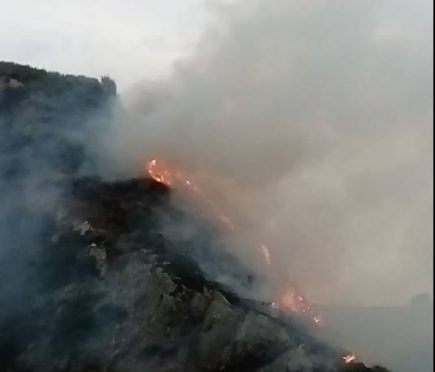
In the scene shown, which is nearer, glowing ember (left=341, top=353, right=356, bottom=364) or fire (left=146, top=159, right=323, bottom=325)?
glowing ember (left=341, top=353, right=356, bottom=364)

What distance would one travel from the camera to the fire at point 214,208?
108438 millimetres

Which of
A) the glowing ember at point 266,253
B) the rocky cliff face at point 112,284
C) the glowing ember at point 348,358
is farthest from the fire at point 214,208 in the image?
the glowing ember at point 348,358

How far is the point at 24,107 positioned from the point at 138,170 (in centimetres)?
1829

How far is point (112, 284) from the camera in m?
86.8

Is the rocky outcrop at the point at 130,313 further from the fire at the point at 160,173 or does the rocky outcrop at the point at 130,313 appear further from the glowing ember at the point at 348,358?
the fire at the point at 160,173

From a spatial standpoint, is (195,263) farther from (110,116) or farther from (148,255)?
(110,116)

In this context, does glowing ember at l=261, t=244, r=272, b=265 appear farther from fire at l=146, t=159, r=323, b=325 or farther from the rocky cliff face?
the rocky cliff face

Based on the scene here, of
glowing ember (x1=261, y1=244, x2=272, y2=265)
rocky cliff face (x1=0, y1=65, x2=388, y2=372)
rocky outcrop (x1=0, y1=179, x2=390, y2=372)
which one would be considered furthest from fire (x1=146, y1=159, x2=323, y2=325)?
rocky outcrop (x1=0, y1=179, x2=390, y2=372)

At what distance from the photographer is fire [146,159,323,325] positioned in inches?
4269

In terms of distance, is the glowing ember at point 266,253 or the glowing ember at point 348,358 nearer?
the glowing ember at point 348,358

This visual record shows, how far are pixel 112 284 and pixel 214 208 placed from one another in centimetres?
3280

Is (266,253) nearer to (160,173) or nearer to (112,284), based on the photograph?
(160,173)

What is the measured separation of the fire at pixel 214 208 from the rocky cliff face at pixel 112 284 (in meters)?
3.64

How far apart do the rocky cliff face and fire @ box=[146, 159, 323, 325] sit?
3640 millimetres
